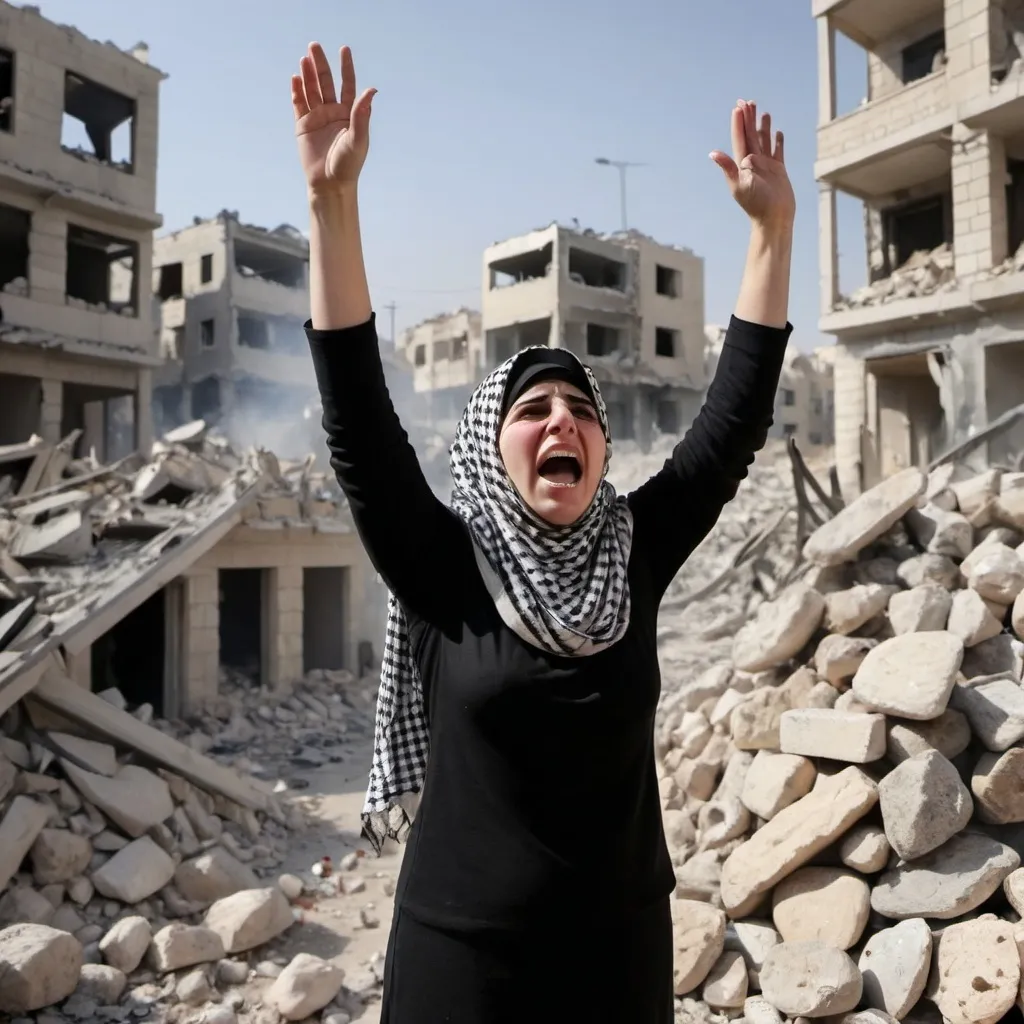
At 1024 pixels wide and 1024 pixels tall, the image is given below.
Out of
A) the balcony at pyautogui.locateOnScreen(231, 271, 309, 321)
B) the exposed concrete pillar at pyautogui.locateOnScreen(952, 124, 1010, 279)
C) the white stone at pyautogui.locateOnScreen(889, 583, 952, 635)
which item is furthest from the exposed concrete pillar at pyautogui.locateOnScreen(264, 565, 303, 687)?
the balcony at pyautogui.locateOnScreen(231, 271, 309, 321)

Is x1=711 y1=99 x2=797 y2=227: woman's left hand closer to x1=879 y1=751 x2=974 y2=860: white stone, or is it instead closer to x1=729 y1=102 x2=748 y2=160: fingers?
x1=729 y1=102 x2=748 y2=160: fingers

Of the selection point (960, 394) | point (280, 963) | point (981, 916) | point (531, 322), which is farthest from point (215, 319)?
point (981, 916)

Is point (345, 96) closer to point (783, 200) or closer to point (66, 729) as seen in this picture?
point (783, 200)

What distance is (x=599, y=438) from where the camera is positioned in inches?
59.1

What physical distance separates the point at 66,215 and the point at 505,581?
16.0 m

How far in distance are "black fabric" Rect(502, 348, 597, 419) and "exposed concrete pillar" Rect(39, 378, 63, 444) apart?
14553 millimetres

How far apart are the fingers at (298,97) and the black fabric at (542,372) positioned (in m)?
0.54

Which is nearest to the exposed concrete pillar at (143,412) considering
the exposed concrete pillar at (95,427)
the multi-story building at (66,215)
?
the multi-story building at (66,215)

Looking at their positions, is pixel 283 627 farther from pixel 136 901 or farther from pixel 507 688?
pixel 507 688

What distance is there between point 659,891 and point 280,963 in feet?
12.1

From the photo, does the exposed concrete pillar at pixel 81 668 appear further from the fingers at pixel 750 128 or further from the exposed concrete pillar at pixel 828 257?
the exposed concrete pillar at pixel 828 257

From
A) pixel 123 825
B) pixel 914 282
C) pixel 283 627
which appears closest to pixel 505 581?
pixel 123 825

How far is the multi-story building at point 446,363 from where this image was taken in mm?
28484

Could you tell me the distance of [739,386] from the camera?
1.61 metres
